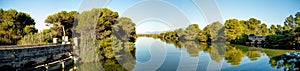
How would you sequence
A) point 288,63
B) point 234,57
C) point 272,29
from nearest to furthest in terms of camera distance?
point 288,63 < point 234,57 < point 272,29

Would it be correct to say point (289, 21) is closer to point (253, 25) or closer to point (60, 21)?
point (253, 25)

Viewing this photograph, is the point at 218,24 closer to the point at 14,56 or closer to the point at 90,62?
the point at 90,62

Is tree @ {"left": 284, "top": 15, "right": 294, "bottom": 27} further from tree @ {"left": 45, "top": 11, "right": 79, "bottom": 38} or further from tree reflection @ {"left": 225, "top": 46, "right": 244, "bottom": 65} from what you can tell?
tree @ {"left": 45, "top": 11, "right": 79, "bottom": 38}

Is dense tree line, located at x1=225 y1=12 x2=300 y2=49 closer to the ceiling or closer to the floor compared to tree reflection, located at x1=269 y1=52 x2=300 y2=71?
closer to the ceiling

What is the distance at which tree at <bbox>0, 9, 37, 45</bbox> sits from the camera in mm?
26734

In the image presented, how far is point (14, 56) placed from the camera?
42.9 ft

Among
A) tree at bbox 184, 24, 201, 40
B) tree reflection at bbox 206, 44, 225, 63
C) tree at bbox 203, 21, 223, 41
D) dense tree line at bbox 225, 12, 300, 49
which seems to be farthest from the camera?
tree at bbox 184, 24, 201, 40

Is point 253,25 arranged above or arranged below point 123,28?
above

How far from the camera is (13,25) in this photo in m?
28.0

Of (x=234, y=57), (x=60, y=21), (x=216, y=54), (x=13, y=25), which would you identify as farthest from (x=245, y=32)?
(x=13, y=25)

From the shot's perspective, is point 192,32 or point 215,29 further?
point 192,32

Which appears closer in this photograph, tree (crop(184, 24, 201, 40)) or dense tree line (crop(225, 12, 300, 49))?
dense tree line (crop(225, 12, 300, 49))

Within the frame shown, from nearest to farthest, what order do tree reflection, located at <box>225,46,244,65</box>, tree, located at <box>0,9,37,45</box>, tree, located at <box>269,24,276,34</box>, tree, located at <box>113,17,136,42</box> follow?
tree reflection, located at <box>225,46,244,65</box> → tree, located at <box>0,9,37,45</box> → tree, located at <box>113,17,136,42</box> → tree, located at <box>269,24,276,34</box>

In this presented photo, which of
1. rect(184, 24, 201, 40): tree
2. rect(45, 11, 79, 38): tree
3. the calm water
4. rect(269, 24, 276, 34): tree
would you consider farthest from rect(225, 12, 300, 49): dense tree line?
rect(45, 11, 79, 38): tree
